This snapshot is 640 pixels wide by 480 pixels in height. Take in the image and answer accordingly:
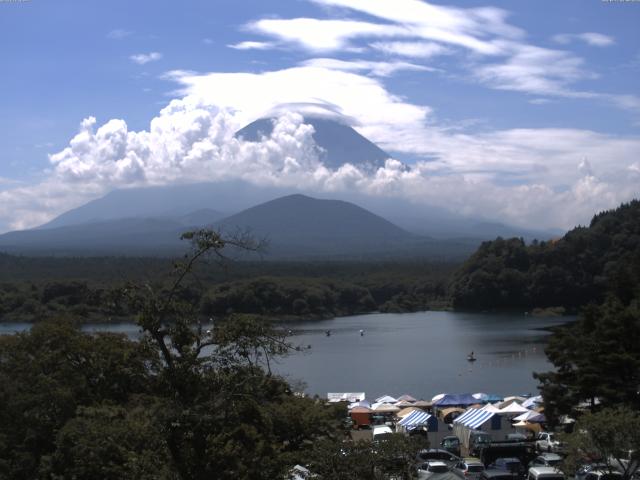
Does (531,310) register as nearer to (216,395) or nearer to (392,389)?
(392,389)

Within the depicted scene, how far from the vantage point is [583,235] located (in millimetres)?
64812

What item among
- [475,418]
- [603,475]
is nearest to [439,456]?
[475,418]

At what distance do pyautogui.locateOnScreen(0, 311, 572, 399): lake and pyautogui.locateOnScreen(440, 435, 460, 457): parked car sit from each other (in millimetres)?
9091

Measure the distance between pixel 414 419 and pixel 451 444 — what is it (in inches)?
60.1

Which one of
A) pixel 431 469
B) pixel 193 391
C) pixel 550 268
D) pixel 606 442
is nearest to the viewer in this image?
pixel 193 391

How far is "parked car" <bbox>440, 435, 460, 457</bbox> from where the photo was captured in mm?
17328

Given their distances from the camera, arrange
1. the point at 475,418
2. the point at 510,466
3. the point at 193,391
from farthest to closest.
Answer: the point at 475,418 < the point at 510,466 < the point at 193,391

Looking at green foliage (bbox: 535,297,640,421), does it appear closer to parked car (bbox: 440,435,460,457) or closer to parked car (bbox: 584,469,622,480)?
parked car (bbox: 440,435,460,457)

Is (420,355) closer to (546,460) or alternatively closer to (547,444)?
(547,444)

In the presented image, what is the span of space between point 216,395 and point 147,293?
2.61 ft

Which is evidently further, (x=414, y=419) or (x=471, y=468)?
(x=414, y=419)

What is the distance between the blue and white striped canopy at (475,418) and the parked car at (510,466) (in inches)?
147

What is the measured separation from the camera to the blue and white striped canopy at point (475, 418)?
17.8m

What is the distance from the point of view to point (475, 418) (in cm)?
1819
